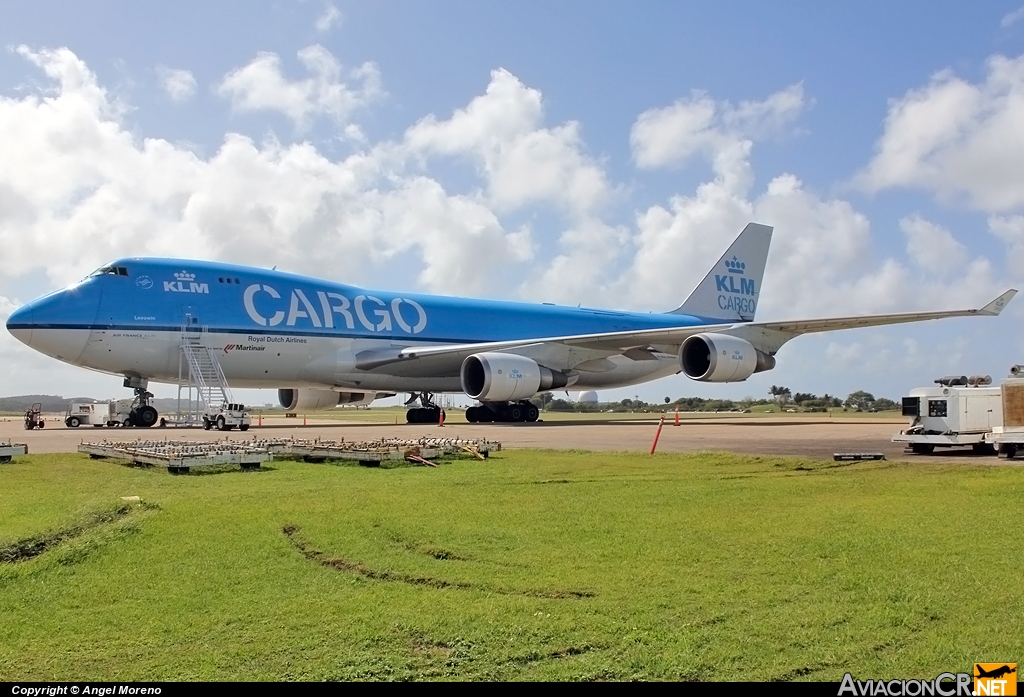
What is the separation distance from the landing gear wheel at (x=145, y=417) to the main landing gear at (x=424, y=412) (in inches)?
358

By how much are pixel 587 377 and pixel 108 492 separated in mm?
24687

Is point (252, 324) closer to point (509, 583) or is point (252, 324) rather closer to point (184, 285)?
point (184, 285)

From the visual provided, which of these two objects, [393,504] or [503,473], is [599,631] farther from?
[503,473]

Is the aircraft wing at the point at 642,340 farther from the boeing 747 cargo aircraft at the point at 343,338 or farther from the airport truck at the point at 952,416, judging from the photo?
the airport truck at the point at 952,416

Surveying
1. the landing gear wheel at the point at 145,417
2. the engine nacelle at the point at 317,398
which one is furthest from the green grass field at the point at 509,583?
the engine nacelle at the point at 317,398

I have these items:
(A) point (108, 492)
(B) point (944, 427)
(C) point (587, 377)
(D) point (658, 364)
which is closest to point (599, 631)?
(A) point (108, 492)

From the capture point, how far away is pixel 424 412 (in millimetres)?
30547

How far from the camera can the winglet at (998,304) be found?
22734 millimetres

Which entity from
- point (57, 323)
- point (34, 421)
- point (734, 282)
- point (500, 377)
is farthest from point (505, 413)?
point (34, 421)

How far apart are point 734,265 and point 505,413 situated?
51.2ft

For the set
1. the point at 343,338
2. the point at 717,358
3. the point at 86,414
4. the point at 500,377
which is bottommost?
the point at 86,414

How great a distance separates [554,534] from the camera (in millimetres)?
6664

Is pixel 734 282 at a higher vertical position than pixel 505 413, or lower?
higher

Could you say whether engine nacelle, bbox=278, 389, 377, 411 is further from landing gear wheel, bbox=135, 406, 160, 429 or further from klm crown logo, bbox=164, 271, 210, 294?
klm crown logo, bbox=164, 271, 210, 294
